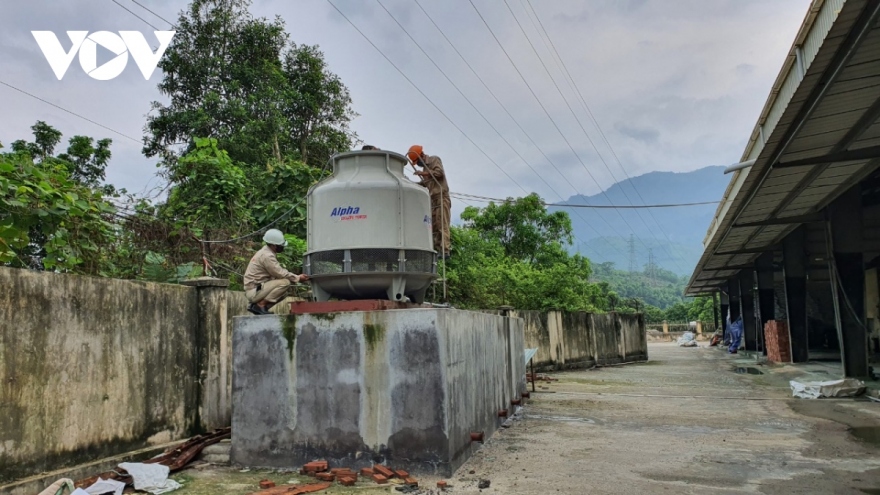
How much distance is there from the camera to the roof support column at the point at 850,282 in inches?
441

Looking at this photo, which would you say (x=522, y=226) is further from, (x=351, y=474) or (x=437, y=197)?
(x=351, y=474)

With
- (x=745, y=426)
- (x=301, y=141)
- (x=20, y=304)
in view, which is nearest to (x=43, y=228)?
(x=20, y=304)

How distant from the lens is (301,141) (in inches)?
797

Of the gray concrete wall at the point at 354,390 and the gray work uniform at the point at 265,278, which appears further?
the gray work uniform at the point at 265,278

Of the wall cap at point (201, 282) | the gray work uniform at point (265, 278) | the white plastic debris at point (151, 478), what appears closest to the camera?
the white plastic debris at point (151, 478)

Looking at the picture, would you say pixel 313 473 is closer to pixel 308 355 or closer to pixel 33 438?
pixel 308 355

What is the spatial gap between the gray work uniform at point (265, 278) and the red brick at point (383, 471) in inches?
79.9

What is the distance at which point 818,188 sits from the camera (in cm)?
1045

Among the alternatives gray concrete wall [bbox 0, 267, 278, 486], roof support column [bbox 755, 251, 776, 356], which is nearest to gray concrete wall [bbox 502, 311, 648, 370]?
roof support column [bbox 755, 251, 776, 356]

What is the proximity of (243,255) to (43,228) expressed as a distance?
373 cm

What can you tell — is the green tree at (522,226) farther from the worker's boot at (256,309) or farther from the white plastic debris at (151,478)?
the white plastic debris at (151,478)

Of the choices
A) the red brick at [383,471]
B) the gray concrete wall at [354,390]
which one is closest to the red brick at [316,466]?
the gray concrete wall at [354,390]

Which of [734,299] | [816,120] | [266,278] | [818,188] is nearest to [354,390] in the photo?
[266,278]

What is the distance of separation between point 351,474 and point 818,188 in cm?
974
